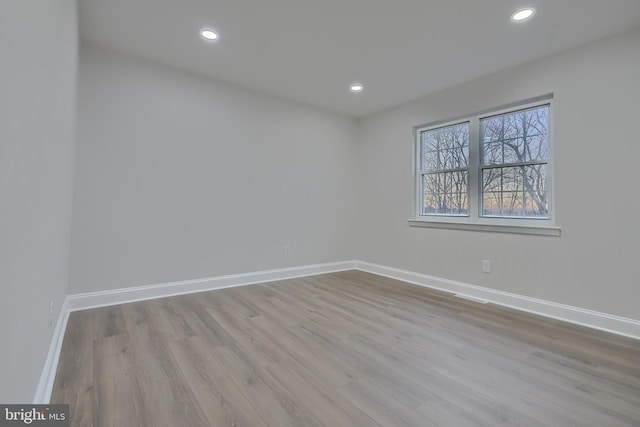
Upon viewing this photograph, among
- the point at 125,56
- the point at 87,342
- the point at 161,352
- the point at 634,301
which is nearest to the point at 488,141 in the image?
the point at 634,301

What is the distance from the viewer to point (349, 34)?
262 cm

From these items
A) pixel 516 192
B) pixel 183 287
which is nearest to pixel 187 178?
pixel 183 287

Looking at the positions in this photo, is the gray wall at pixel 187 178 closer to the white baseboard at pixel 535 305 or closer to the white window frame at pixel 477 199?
the white window frame at pixel 477 199

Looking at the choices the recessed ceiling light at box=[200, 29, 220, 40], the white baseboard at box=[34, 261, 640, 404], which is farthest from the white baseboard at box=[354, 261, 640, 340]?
the recessed ceiling light at box=[200, 29, 220, 40]

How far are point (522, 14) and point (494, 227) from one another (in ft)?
6.60

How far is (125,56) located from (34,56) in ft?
7.99

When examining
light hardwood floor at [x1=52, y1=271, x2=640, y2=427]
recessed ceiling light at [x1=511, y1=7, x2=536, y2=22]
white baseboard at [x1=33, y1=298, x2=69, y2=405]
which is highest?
recessed ceiling light at [x1=511, y1=7, x2=536, y2=22]

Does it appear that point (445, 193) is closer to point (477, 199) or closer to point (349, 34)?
point (477, 199)

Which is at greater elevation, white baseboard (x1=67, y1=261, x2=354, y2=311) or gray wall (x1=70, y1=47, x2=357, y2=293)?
gray wall (x1=70, y1=47, x2=357, y2=293)

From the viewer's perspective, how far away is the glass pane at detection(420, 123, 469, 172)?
146 inches

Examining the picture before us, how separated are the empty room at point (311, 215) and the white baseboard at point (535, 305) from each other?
0.08ft

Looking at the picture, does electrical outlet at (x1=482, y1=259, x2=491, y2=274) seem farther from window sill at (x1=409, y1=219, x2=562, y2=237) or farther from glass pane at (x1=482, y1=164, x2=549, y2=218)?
glass pane at (x1=482, y1=164, x2=549, y2=218)

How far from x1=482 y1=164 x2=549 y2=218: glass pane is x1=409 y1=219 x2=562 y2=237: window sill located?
163mm

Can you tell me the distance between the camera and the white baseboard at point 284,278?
6.64 feet
